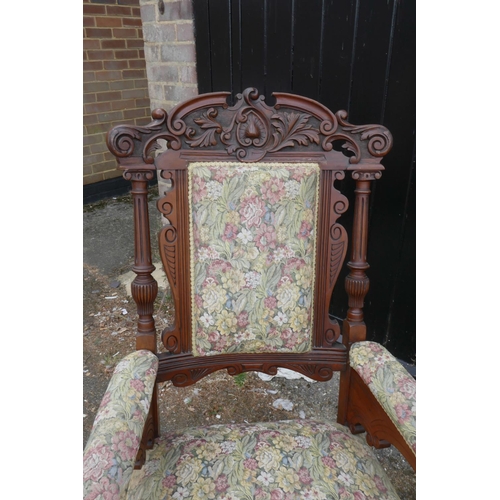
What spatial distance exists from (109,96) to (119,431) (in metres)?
4.63

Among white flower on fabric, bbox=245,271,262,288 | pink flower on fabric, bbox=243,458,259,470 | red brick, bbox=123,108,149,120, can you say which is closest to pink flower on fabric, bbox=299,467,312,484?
pink flower on fabric, bbox=243,458,259,470

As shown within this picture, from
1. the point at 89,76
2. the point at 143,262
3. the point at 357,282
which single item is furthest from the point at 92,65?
the point at 357,282

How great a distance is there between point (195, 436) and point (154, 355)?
0.81 feet

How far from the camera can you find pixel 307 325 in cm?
125

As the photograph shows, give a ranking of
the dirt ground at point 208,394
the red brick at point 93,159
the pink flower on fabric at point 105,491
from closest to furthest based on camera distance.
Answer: the pink flower on fabric at point 105,491 → the dirt ground at point 208,394 → the red brick at point 93,159

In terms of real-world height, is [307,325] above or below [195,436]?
above

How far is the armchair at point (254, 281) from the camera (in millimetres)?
1096

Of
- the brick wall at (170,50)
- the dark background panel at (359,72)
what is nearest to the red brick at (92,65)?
the brick wall at (170,50)

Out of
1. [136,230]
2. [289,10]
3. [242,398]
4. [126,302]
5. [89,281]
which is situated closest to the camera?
[136,230]

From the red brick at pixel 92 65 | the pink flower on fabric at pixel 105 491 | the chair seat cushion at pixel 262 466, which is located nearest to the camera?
the pink flower on fabric at pixel 105 491

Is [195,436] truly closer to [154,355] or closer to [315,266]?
[154,355]


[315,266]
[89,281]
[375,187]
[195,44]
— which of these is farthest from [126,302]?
[315,266]

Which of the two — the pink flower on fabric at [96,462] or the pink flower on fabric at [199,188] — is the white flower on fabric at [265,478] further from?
the pink flower on fabric at [199,188]

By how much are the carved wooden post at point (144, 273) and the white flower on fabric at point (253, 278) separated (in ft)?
0.81
